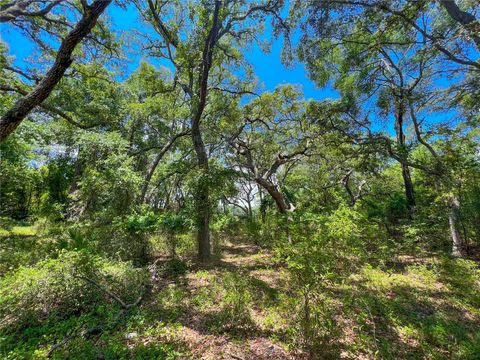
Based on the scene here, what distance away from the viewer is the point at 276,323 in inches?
125

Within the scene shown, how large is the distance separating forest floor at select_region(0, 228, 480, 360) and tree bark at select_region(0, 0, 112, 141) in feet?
10.1

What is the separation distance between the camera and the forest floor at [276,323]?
2.64m

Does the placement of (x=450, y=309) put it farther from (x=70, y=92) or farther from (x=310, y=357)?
(x=70, y=92)

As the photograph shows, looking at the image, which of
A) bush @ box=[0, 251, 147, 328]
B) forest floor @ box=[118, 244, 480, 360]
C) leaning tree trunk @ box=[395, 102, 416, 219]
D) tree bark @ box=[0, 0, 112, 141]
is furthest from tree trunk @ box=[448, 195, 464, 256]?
tree bark @ box=[0, 0, 112, 141]

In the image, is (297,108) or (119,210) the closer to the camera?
(119,210)

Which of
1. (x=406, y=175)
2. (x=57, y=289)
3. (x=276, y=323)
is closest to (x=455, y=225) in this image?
(x=406, y=175)

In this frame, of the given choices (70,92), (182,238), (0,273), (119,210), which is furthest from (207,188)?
(70,92)

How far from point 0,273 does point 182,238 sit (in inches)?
159

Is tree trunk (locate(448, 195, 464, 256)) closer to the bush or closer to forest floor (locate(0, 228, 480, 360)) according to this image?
forest floor (locate(0, 228, 480, 360))

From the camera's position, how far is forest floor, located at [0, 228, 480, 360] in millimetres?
2637

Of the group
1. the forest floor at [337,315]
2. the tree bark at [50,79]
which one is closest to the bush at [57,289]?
the forest floor at [337,315]

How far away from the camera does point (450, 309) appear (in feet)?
12.3

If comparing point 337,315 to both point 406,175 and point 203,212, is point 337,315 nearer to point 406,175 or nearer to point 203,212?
point 203,212

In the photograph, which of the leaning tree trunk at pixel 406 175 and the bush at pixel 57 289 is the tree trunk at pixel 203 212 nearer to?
the bush at pixel 57 289
